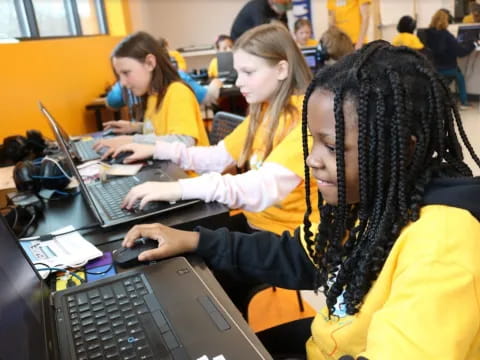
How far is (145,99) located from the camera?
2.17 meters

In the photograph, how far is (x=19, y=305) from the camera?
0.61m

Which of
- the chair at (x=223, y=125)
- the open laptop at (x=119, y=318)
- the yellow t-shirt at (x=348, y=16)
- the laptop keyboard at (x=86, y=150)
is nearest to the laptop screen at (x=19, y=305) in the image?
the open laptop at (x=119, y=318)

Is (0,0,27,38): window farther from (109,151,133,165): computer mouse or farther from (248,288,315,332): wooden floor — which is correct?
(248,288,315,332): wooden floor

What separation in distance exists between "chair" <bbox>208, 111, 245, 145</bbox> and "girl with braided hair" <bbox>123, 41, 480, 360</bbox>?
1183mm

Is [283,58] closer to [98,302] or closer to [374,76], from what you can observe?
[374,76]

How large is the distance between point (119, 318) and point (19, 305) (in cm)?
15

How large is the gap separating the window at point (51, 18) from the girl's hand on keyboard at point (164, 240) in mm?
2136

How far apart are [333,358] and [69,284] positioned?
473 mm

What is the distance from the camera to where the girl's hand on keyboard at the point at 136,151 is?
5.28ft

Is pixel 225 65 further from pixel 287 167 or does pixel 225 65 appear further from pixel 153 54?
pixel 287 167

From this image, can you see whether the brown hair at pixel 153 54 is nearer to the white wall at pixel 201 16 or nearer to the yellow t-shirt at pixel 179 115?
the yellow t-shirt at pixel 179 115

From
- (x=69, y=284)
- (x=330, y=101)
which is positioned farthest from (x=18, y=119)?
(x=330, y=101)

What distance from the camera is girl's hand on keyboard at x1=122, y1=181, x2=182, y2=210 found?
1116 mm

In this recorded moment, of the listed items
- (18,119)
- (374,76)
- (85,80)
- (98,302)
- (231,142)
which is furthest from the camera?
(85,80)
